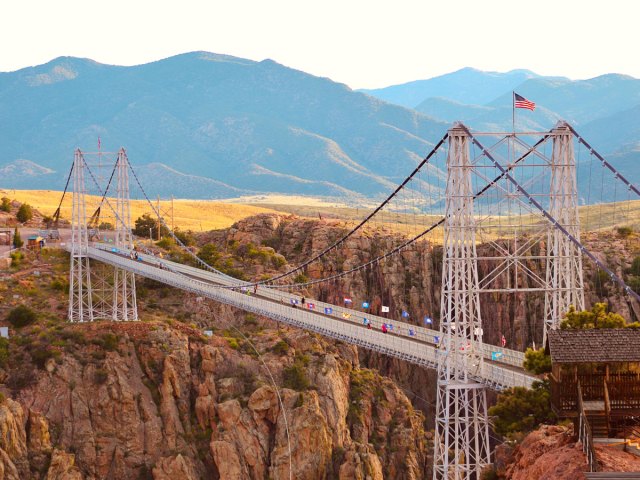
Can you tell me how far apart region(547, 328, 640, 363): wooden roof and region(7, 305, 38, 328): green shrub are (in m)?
45.9

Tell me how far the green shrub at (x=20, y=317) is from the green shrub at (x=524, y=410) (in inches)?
1472

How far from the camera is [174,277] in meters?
68.1

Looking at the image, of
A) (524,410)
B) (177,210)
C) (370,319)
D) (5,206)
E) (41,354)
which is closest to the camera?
(524,410)

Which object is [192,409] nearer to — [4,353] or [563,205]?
[4,353]

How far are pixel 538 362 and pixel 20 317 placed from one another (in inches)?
1562

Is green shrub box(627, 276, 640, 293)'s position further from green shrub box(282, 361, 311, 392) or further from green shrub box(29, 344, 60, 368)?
green shrub box(29, 344, 60, 368)

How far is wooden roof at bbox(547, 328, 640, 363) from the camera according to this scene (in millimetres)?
30141

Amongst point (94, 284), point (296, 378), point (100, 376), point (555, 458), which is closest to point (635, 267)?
point (296, 378)

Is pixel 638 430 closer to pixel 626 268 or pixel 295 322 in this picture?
pixel 295 322

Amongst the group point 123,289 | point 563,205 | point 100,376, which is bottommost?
point 100,376

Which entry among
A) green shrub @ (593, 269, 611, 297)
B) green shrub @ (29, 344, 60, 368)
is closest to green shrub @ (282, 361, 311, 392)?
green shrub @ (29, 344, 60, 368)

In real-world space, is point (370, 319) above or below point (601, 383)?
below

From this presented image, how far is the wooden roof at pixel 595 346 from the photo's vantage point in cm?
3014

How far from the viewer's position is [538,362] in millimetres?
40688
